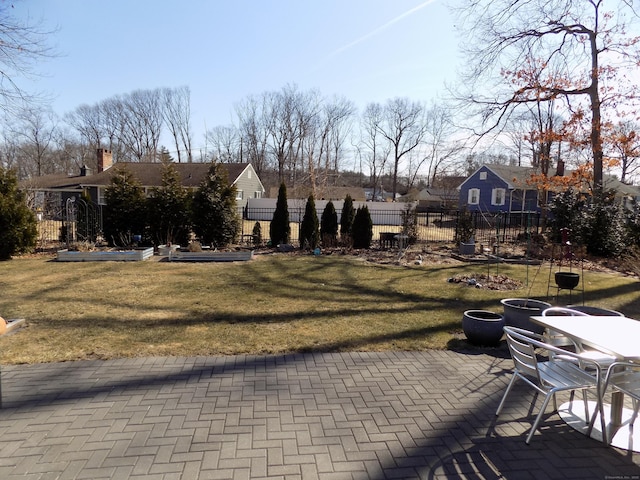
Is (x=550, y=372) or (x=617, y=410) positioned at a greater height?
(x=550, y=372)

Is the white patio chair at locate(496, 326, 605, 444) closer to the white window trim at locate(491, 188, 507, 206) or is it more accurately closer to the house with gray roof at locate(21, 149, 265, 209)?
the house with gray roof at locate(21, 149, 265, 209)

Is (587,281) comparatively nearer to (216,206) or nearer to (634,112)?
(634,112)

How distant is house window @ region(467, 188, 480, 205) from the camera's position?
34.1 m

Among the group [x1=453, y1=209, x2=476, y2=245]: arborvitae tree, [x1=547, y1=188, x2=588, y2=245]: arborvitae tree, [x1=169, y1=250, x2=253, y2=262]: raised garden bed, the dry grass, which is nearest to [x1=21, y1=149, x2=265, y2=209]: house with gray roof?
[x1=169, y1=250, x2=253, y2=262]: raised garden bed

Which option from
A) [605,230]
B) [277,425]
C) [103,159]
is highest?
[103,159]

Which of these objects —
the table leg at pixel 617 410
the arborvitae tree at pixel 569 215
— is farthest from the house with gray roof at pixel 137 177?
the table leg at pixel 617 410

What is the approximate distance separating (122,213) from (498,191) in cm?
3011

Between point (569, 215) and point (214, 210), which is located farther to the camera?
point (569, 215)

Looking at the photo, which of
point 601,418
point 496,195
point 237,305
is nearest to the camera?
point 601,418

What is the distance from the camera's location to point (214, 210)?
41.6 feet

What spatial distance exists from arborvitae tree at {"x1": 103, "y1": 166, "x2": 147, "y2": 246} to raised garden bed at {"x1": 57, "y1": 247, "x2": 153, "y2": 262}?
1660 mm

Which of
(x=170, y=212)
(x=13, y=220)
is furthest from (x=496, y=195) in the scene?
(x=13, y=220)

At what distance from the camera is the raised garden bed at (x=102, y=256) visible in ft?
36.0

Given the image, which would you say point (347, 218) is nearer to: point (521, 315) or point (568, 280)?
point (568, 280)
